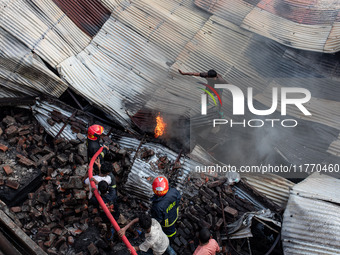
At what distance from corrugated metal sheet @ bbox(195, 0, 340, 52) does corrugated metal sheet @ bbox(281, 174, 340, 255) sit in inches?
162

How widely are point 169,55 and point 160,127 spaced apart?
2.24m

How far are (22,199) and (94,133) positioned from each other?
2166mm

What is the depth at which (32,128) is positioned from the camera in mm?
8539

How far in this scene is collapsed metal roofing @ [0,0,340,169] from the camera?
8352 millimetres

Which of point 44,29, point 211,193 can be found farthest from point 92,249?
point 44,29

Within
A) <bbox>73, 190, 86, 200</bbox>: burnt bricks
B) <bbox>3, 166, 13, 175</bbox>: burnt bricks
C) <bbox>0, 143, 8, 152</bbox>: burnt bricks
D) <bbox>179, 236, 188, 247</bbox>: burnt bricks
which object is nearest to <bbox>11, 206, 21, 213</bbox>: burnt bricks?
<bbox>3, 166, 13, 175</bbox>: burnt bricks

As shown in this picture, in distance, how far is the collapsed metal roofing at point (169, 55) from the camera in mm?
8352

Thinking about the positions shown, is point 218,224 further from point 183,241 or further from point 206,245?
point 206,245

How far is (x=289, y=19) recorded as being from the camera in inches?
384

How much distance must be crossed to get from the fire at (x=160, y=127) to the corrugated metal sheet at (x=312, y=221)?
3.23 meters

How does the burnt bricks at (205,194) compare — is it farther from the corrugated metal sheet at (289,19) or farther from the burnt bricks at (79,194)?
the corrugated metal sheet at (289,19)

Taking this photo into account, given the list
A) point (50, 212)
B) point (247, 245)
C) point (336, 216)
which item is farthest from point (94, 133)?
point (336, 216)

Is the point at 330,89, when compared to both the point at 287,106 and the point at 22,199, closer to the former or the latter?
the point at 287,106

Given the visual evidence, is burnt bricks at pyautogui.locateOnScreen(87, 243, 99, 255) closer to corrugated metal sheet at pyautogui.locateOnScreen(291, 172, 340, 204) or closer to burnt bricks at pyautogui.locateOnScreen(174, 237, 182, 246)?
burnt bricks at pyautogui.locateOnScreen(174, 237, 182, 246)
